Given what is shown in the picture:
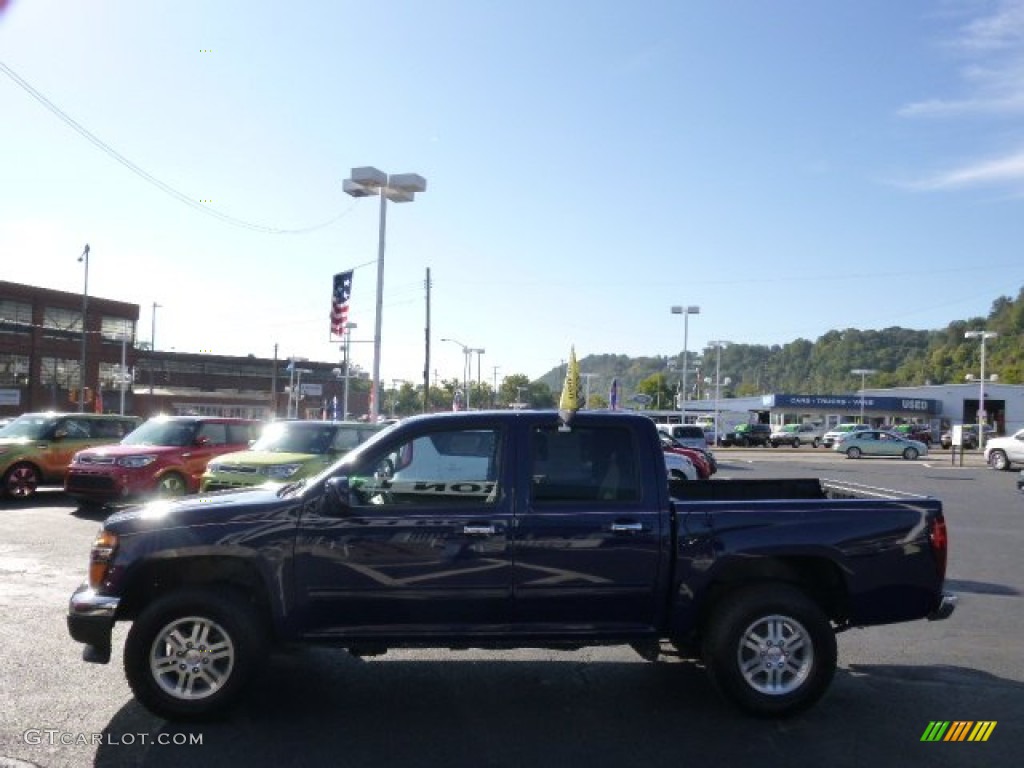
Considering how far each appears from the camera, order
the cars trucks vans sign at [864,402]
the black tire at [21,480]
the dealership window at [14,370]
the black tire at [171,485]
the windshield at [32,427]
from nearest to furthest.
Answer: the black tire at [171,485] < the black tire at [21,480] < the windshield at [32,427] < the dealership window at [14,370] < the cars trucks vans sign at [864,402]

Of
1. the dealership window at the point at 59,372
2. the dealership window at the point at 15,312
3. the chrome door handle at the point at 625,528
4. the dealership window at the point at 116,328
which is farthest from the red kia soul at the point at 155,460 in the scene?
the dealership window at the point at 116,328

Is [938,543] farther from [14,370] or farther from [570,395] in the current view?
[14,370]

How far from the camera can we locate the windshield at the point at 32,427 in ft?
55.0

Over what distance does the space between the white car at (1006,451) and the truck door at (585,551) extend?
33482 millimetres

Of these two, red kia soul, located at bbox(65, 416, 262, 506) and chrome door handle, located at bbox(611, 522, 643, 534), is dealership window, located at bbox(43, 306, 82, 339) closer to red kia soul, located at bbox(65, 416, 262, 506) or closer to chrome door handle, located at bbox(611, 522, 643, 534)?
red kia soul, located at bbox(65, 416, 262, 506)

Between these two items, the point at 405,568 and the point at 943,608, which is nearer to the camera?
the point at 405,568

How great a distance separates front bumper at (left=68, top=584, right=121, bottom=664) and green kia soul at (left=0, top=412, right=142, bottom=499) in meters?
12.6

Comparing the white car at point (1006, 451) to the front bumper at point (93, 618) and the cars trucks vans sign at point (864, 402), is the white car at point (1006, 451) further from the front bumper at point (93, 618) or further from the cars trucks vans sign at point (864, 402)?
the cars trucks vans sign at point (864, 402)

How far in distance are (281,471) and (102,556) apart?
266 inches

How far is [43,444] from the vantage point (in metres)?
16.5

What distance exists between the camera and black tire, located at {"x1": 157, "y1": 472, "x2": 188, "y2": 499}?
14.8 m

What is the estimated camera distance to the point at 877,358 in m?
162

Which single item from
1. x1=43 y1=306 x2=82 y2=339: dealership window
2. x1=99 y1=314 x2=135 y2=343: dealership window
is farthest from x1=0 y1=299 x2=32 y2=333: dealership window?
x1=99 y1=314 x2=135 y2=343: dealership window

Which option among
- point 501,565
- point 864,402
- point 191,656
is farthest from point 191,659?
point 864,402
